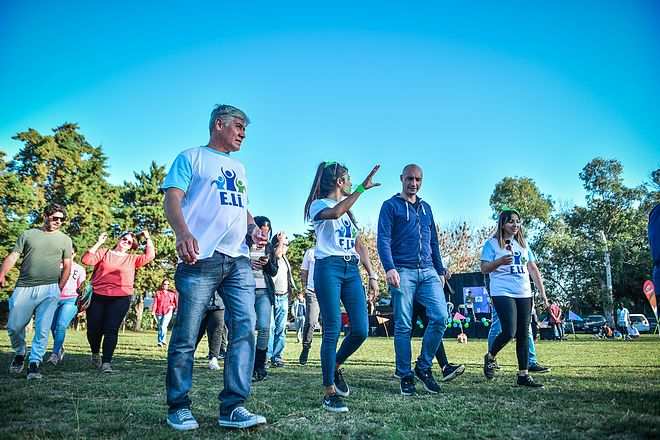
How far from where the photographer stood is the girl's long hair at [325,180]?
4.64 meters

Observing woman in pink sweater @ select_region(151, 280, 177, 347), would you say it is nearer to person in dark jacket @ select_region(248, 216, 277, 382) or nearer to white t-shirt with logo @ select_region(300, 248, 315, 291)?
white t-shirt with logo @ select_region(300, 248, 315, 291)

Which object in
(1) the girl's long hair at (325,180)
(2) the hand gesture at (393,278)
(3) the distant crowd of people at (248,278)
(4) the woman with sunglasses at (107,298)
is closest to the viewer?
(3) the distant crowd of people at (248,278)

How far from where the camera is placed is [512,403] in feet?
12.9

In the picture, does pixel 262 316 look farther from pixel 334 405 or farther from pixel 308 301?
pixel 308 301

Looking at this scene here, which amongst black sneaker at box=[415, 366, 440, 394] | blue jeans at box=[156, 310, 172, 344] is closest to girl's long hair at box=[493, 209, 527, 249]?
black sneaker at box=[415, 366, 440, 394]

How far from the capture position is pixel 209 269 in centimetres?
331

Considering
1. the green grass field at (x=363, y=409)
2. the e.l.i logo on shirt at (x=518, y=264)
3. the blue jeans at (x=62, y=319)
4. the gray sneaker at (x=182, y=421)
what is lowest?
the green grass field at (x=363, y=409)

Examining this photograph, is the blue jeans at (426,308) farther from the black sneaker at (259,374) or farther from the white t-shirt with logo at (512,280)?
the black sneaker at (259,374)

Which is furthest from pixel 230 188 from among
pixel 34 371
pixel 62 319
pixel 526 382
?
pixel 62 319

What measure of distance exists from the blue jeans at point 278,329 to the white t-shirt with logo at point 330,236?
170 inches

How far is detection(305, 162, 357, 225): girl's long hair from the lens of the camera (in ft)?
15.2

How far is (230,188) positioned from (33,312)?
4.30 meters

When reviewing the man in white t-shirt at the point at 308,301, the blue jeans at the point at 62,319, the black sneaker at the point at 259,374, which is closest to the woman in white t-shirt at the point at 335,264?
the black sneaker at the point at 259,374

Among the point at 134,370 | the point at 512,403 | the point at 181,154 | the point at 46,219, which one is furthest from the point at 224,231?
the point at 134,370
